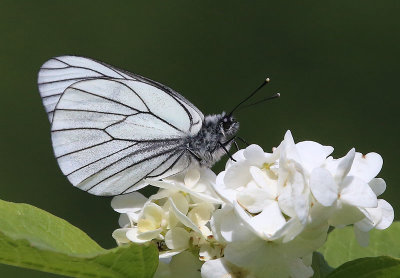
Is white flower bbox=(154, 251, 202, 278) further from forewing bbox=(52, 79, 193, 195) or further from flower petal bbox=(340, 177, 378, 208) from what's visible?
forewing bbox=(52, 79, 193, 195)

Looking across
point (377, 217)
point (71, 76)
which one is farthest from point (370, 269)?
point (71, 76)

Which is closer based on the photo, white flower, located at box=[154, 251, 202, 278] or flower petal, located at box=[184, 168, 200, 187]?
white flower, located at box=[154, 251, 202, 278]

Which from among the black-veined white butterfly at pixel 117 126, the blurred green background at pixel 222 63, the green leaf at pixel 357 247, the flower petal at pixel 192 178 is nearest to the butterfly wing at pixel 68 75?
the black-veined white butterfly at pixel 117 126

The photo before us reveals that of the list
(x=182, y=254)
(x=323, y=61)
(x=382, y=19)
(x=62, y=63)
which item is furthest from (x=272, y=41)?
(x=182, y=254)

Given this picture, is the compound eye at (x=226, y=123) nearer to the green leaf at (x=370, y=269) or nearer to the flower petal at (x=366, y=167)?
the flower petal at (x=366, y=167)

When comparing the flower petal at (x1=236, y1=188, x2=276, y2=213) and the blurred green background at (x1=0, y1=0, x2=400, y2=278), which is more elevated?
the flower petal at (x1=236, y1=188, x2=276, y2=213)

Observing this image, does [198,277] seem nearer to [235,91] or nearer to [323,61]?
[235,91]

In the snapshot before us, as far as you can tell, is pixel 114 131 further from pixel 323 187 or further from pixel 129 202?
pixel 323 187

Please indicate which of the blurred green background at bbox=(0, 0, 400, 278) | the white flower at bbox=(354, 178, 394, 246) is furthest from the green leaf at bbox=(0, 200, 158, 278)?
the blurred green background at bbox=(0, 0, 400, 278)
